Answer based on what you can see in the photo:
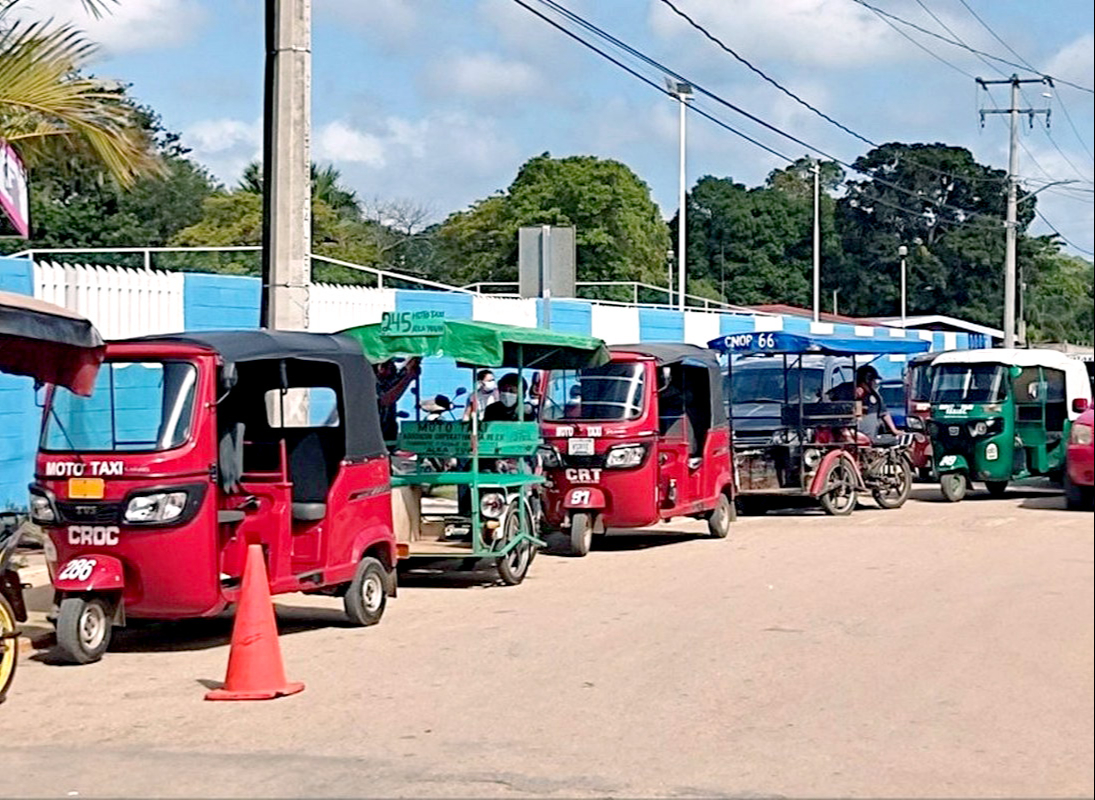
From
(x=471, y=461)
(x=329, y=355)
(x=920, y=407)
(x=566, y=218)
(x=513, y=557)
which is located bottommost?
(x=513, y=557)

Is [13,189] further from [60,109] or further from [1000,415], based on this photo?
[1000,415]

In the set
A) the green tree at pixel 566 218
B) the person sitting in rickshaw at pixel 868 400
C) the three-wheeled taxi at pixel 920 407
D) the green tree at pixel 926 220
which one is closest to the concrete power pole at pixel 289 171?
the green tree at pixel 926 220

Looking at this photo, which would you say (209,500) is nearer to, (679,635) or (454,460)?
(679,635)

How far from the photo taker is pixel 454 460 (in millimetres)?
15445

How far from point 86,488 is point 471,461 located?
4.91m

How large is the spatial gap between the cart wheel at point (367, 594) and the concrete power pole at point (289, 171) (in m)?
3.17

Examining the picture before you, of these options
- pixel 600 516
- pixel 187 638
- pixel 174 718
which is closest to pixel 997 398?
pixel 600 516

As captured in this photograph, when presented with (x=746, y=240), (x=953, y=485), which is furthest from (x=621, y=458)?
(x=746, y=240)

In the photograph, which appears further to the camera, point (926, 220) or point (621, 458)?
point (926, 220)

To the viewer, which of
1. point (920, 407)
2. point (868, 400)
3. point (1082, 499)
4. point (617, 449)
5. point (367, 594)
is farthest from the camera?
point (920, 407)

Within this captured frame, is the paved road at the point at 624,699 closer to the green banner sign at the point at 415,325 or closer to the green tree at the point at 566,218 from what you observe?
the green banner sign at the point at 415,325

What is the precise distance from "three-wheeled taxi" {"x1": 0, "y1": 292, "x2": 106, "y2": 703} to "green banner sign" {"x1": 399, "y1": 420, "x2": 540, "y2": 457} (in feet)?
16.2

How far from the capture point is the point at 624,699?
31.4 feet

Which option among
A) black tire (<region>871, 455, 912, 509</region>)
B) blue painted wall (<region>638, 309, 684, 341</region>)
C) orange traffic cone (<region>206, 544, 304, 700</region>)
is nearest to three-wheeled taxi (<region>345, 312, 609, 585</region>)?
orange traffic cone (<region>206, 544, 304, 700</region>)
